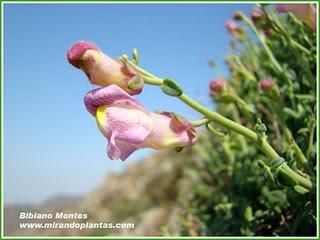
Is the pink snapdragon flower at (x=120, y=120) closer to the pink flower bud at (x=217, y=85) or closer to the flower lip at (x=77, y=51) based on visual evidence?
the flower lip at (x=77, y=51)

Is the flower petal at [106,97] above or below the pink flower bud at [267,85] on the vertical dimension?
above

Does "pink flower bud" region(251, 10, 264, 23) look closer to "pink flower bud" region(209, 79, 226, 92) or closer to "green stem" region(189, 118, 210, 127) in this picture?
"pink flower bud" region(209, 79, 226, 92)

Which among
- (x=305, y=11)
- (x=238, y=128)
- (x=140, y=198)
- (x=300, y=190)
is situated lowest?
(x=140, y=198)

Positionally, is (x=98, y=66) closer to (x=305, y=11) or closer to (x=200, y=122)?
(x=200, y=122)

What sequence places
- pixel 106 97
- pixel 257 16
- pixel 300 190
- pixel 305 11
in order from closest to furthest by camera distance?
pixel 106 97 < pixel 300 190 < pixel 305 11 < pixel 257 16

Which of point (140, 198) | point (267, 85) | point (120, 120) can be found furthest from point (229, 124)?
point (140, 198)

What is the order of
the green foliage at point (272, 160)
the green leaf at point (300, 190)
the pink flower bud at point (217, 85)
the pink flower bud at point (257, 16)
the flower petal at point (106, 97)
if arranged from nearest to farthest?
1. the flower petal at point (106, 97)
2. the green leaf at point (300, 190)
3. the green foliage at point (272, 160)
4. the pink flower bud at point (217, 85)
5. the pink flower bud at point (257, 16)

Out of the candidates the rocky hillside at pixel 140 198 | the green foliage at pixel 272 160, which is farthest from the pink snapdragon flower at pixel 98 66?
the rocky hillside at pixel 140 198
